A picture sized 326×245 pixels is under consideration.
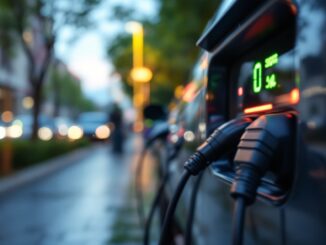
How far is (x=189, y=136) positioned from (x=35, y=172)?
31.2 ft

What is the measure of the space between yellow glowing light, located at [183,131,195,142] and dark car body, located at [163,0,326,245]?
0.87 meters

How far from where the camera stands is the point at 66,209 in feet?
27.0

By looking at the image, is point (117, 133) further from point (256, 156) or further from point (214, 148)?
point (256, 156)

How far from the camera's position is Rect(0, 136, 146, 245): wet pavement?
20.9 feet

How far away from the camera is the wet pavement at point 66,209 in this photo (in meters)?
6.36

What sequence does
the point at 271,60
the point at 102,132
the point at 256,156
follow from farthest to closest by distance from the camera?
1. the point at 102,132
2. the point at 271,60
3. the point at 256,156

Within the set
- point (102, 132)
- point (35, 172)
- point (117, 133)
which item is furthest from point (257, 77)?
point (102, 132)

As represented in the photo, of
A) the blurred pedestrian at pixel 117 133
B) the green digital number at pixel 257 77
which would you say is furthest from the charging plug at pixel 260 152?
the blurred pedestrian at pixel 117 133

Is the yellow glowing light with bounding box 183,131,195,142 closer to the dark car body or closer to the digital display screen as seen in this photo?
the dark car body

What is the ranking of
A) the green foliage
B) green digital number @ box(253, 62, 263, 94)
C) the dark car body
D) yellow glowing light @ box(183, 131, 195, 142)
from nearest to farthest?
the dark car body < green digital number @ box(253, 62, 263, 94) < yellow glowing light @ box(183, 131, 195, 142) < the green foliage

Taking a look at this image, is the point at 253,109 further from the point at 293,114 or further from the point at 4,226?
the point at 4,226

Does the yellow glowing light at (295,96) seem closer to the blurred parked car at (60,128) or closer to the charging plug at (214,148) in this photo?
the charging plug at (214,148)

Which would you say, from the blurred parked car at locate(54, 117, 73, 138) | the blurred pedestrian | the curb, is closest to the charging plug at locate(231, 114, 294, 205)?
the curb

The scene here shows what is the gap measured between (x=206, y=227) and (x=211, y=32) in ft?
4.01
